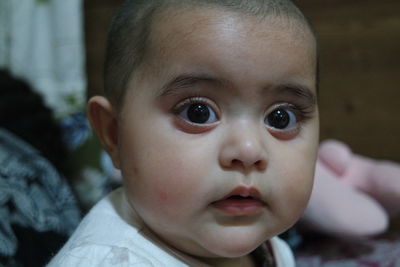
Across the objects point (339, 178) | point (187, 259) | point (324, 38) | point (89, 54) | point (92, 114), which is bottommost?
point (339, 178)

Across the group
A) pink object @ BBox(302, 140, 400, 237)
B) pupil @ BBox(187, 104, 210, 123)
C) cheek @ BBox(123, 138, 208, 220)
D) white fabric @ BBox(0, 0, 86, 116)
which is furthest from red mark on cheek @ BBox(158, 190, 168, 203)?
white fabric @ BBox(0, 0, 86, 116)

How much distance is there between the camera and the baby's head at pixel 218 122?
0.62 meters

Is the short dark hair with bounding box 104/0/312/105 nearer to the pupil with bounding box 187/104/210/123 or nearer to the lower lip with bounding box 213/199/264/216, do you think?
the pupil with bounding box 187/104/210/123

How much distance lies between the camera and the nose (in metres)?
0.60

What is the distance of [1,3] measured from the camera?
5.74ft

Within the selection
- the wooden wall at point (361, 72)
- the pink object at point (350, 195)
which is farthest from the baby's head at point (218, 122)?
the wooden wall at point (361, 72)

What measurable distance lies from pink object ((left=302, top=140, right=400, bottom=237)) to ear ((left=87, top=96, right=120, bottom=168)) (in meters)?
0.73

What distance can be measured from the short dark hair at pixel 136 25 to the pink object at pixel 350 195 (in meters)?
0.73

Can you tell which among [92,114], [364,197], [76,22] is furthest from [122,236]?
[76,22]

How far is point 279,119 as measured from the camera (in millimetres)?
676

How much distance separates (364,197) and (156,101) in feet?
3.05

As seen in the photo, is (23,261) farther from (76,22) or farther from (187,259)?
(76,22)

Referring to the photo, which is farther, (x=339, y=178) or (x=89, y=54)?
(x=89, y=54)

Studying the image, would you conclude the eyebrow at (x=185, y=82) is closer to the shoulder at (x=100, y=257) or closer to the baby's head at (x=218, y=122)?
the baby's head at (x=218, y=122)
